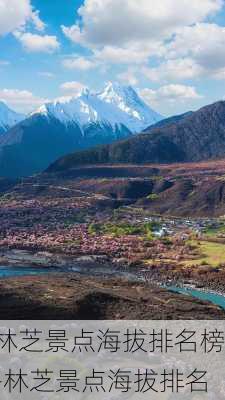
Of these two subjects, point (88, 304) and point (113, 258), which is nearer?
point (88, 304)

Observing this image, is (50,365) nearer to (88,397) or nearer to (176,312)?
(88,397)

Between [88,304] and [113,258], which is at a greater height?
[88,304]

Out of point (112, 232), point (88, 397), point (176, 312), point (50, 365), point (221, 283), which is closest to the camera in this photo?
point (88, 397)

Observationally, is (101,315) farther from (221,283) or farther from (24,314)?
(221,283)

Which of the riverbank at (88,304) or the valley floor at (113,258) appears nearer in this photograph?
the riverbank at (88,304)

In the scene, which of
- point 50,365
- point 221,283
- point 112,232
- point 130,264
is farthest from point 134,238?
point 50,365

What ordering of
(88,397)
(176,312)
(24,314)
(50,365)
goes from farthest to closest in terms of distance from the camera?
(176,312), (24,314), (50,365), (88,397)

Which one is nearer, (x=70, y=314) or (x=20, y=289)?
(x=70, y=314)

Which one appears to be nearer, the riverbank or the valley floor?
the riverbank

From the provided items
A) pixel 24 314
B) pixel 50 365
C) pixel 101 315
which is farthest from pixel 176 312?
pixel 50 365
